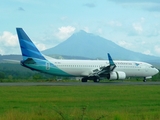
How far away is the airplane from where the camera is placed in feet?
200

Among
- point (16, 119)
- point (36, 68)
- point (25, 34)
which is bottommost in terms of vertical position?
point (16, 119)

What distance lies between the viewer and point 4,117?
1636 centimetres

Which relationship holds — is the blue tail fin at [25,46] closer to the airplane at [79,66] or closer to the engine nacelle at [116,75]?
the airplane at [79,66]

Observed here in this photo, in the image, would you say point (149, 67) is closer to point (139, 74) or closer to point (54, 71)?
point (139, 74)

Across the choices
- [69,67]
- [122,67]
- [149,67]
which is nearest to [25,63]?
[69,67]

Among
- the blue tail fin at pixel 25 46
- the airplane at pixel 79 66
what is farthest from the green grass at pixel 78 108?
the airplane at pixel 79 66

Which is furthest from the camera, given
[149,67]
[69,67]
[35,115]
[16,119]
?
[149,67]

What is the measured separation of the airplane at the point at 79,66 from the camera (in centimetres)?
6106

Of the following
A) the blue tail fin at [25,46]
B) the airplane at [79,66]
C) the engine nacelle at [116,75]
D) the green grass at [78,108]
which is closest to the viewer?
the green grass at [78,108]

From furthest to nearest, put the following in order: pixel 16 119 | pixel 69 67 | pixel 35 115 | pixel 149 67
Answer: pixel 149 67 → pixel 69 67 → pixel 35 115 → pixel 16 119

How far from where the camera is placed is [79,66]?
214ft

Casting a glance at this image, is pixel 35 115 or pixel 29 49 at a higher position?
pixel 29 49

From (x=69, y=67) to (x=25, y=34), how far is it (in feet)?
26.0

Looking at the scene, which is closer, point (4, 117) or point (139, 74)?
point (4, 117)
